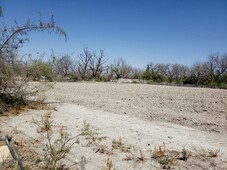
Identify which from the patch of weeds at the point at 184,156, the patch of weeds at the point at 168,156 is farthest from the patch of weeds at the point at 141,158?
the patch of weeds at the point at 184,156

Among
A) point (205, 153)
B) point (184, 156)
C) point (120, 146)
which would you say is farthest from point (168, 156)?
point (120, 146)

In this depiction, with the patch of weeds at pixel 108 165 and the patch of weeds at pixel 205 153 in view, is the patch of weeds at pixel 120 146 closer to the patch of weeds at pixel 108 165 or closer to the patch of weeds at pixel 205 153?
the patch of weeds at pixel 108 165

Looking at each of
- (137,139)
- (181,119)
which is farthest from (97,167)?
(181,119)

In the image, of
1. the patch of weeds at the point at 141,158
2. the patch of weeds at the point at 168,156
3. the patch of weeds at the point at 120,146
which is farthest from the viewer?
the patch of weeds at the point at 120,146

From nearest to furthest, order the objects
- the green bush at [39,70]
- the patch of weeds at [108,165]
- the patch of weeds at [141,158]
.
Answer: the patch of weeds at [108,165]
the patch of weeds at [141,158]
the green bush at [39,70]

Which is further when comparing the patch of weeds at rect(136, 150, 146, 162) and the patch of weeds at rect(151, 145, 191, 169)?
the patch of weeds at rect(136, 150, 146, 162)

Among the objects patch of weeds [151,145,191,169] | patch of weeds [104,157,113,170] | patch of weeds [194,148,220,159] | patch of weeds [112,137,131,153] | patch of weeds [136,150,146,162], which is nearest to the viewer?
patch of weeds [104,157,113,170]

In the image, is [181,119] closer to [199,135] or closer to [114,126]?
[199,135]

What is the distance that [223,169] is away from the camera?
3191 mm

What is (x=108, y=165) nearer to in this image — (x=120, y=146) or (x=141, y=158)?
(x=141, y=158)

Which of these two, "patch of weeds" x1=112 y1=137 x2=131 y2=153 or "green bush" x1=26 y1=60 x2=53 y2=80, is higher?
"green bush" x1=26 y1=60 x2=53 y2=80

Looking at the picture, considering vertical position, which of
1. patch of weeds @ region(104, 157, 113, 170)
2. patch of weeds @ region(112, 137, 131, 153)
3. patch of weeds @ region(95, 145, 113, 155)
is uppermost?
patch of weeds @ region(112, 137, 131, 153)

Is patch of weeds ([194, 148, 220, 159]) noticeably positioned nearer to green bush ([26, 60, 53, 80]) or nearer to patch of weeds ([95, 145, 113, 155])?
patch of weeds ([95, 145, 113, 155])

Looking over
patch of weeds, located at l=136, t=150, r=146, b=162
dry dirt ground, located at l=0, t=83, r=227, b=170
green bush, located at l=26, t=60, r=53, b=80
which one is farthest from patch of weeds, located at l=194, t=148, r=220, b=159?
green bush, located at l=26, t=60, r=53, b=80
